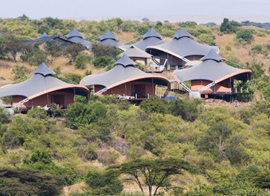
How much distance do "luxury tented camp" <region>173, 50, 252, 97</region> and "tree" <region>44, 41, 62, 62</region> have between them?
15.2 m

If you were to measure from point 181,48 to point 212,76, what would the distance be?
11.6m

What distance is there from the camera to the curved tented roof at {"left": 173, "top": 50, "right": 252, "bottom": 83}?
45.1 metres

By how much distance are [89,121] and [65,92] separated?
5.29m

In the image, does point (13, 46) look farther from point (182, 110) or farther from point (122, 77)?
point (182, 110)

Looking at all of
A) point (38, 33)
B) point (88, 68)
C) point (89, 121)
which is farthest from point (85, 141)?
point (38, 33)

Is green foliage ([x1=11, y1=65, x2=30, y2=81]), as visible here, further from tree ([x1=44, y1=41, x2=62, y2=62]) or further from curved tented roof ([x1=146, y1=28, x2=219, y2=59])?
curved tented roof ([x1=146, y1=28, x2=219, y2=59])

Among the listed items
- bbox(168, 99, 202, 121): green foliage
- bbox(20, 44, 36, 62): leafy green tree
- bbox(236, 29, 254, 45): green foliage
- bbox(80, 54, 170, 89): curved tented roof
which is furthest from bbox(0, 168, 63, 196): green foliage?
bbox(236, 29, 254, 45): green foliage

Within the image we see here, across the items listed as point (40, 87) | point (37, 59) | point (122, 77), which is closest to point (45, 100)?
point (40, 87)

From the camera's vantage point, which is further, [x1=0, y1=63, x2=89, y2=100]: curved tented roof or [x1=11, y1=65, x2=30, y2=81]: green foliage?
[x1=11, y1=65, x2=30, y2=81]: green foliage

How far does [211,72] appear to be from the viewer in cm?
4572

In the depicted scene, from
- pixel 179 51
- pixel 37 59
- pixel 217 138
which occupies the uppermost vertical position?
pixel 179 51

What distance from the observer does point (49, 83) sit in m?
39.5

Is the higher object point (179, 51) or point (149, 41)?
point (149, 41)

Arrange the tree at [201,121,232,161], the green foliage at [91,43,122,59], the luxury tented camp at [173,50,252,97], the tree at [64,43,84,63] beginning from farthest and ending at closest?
the green foliage at [91,43,122,59] → the tree at [64,43,84,63] → the luxury tented camp at [173,50,252,97] → the tree at [201,121,232,161]
